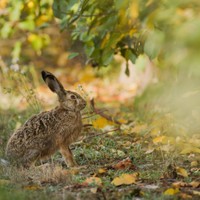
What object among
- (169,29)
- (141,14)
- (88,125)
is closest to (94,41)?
(88,125)

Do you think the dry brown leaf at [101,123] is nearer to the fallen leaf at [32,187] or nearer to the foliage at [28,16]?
the foliage at [28,16]

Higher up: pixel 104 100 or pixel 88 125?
pixel 104 100

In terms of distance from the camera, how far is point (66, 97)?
18.6 ft

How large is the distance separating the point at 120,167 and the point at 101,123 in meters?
2.07

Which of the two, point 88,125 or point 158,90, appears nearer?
point 158,90

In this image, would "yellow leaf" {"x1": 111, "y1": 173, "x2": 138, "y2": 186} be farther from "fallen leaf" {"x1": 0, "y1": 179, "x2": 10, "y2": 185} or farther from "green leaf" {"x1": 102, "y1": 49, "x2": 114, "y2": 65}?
"green leaf" {"x1": 102, "y1": 49, "x2": 114, "y2": 65}

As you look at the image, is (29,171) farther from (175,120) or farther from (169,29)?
(169,29)

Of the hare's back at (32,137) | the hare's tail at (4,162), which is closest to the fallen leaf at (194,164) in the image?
the hare's back at (32,137)

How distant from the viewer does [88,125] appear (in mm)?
6773

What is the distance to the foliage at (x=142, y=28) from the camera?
189cm

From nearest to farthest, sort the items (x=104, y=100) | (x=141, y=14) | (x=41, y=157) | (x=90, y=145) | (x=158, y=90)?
(x=158, y=90) < (x=141, y=14) < (x=41, y=157) < (x=90, y=145) < (x=104, y=100)

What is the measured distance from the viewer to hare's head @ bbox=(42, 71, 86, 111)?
5.62 metres

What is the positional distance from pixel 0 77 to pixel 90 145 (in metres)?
4.90

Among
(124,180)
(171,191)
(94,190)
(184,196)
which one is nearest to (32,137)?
(124,180)
